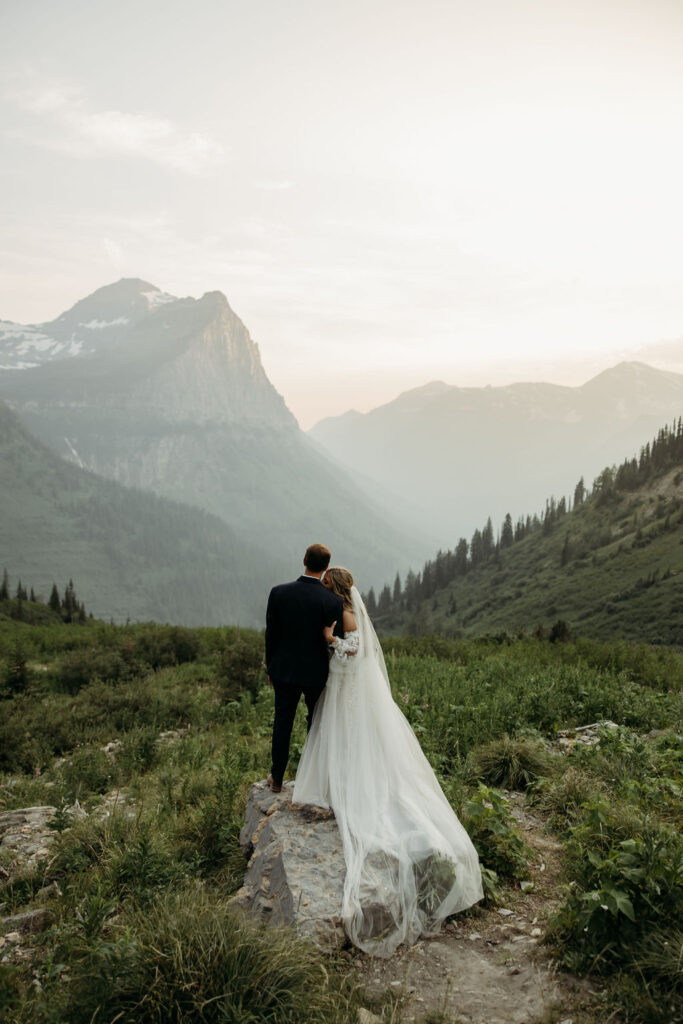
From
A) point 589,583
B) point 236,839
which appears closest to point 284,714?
point 236,839

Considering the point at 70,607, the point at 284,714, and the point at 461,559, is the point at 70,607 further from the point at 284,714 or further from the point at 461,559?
the point at 461,559

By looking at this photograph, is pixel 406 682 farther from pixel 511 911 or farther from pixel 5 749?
pixel 5 749

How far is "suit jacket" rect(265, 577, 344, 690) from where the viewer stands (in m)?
6.15

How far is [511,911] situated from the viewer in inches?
204

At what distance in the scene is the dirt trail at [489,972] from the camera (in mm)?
3891

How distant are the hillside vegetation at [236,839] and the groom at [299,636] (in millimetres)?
1666

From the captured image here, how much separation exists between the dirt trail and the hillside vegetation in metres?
0.14

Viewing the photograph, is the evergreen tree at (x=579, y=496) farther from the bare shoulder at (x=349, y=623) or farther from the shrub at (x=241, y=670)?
the bare shoulder at (x=349, y=623)

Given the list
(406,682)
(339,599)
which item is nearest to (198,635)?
(406,682)

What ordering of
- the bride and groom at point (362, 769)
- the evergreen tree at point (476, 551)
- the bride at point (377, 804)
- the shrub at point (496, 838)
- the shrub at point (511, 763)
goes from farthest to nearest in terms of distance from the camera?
the evergreen tree at point (476, 551) < the shrub at point (511, 763) < the shrub at point (496, 838) < the bride and groom at point (362, 769) < the bride at point (377, 804)

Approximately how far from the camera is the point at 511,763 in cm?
784

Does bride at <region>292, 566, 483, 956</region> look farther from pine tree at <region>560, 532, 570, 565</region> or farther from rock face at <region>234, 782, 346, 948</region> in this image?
pine tree at <region>560, 532, 570, 565</region>

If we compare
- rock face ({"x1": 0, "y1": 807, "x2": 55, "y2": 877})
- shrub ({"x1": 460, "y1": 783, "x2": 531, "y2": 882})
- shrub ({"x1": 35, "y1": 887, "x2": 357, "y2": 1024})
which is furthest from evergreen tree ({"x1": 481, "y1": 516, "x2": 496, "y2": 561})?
shrub ({"x1": 35, "y1": 887, "x2": 357, "y2": 1024})

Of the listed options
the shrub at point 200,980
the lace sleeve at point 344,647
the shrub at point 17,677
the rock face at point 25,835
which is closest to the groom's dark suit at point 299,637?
the lace sleeve at point 344,647
